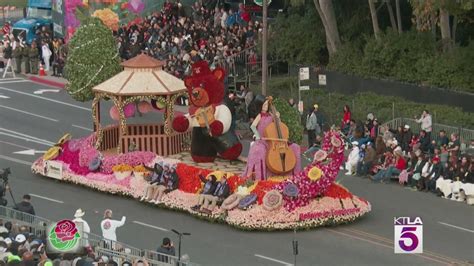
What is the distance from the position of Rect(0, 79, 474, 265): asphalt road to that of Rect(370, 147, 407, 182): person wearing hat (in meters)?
0.40

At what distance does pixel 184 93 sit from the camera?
3859cm

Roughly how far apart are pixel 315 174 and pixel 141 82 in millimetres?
6663

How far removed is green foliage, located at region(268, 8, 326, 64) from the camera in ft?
170

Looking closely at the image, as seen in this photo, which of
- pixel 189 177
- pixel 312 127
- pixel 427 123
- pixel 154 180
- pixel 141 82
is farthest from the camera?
pixel 312 127

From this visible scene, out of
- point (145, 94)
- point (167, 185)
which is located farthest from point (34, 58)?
point (167, 185)

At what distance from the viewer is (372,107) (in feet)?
149

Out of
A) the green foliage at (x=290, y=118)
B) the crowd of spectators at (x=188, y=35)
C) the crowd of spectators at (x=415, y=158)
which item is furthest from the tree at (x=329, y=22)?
the green foliage at (x=290, y=118)

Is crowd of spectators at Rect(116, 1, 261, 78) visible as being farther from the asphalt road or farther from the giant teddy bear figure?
the giant teddy bear figure

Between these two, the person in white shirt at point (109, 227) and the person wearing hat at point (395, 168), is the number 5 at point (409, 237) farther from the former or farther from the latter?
the person wearing hat at point (395, 168)

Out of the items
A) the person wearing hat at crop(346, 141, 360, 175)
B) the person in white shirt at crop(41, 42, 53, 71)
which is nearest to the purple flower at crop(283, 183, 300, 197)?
the person wearing hat at crop(346, 141, 360, 175)

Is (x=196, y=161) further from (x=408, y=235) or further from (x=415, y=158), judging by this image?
(x=408, y=235)

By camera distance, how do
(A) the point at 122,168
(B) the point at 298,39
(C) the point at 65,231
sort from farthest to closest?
(B) the point at 298,39 < (A) the point at 122,168 < (C) the point at 65,231

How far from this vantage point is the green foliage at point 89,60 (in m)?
39.6

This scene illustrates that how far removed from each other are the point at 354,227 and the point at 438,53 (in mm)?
14433
